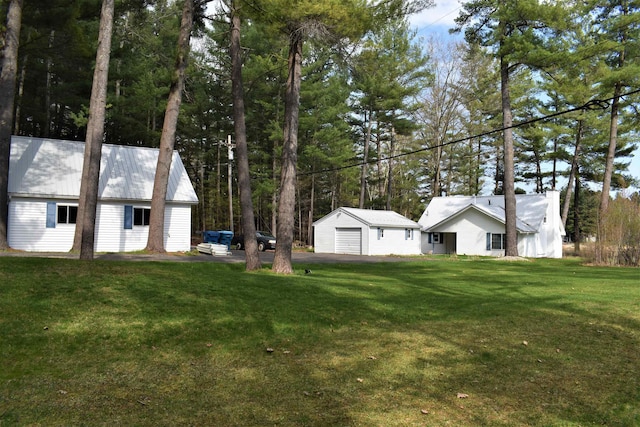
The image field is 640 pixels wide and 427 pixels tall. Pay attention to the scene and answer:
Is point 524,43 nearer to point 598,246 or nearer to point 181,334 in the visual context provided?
point 598,246

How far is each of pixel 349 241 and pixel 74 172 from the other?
57.0ft

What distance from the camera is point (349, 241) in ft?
108

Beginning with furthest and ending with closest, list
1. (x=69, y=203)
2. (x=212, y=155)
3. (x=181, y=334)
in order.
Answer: (x=212, y=155) → (x=69, y=203) → (x=181, y=334)

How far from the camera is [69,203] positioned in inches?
822

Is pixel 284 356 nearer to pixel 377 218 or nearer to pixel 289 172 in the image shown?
pixel 289 172

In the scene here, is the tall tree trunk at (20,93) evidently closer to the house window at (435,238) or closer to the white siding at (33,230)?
the white siding at (33,230)

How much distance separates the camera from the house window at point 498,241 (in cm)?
3319

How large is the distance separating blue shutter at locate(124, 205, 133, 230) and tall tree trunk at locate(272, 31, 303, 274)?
36.1 feet

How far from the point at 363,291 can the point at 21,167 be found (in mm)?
17681

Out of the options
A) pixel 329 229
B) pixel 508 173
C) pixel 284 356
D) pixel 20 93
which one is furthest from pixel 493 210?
pixel 284 356

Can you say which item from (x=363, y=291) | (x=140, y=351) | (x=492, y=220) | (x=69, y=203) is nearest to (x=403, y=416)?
(x=140, y=351)

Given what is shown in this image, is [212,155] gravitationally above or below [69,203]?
above

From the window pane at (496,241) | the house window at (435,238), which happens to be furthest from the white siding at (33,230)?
the window pane at (496,241)

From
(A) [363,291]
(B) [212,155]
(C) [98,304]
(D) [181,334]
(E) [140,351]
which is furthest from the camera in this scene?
(B) [212,155]
